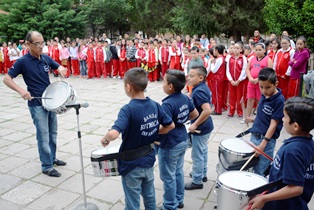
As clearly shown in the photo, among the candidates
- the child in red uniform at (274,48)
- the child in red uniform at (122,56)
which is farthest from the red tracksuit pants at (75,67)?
the child in red uniform at (274,48)

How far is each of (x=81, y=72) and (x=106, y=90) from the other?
13.5ft

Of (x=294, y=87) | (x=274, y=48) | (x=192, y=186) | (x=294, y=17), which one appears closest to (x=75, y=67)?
(x=274, y=48)

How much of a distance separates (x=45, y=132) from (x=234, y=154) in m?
2.65

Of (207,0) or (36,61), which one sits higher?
(207,0)

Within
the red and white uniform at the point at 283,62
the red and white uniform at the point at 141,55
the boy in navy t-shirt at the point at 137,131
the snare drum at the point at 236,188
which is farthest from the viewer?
the red and white uniform at the point at 141,55

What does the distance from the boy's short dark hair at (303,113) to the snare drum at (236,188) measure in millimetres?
734

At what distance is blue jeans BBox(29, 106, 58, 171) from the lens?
408 cm

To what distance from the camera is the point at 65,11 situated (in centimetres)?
2305

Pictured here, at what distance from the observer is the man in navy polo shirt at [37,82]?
155 inches

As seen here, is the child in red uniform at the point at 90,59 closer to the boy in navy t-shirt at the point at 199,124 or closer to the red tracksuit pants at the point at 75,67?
the red tracksuit pants at the point at 75,67

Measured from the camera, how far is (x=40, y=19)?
22.6m

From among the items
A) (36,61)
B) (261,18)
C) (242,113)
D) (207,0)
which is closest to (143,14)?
(207,0)

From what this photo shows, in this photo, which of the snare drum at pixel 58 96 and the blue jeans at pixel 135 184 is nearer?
the blue jeans at pixel 135 184

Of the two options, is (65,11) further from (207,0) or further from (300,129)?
(300,129)
